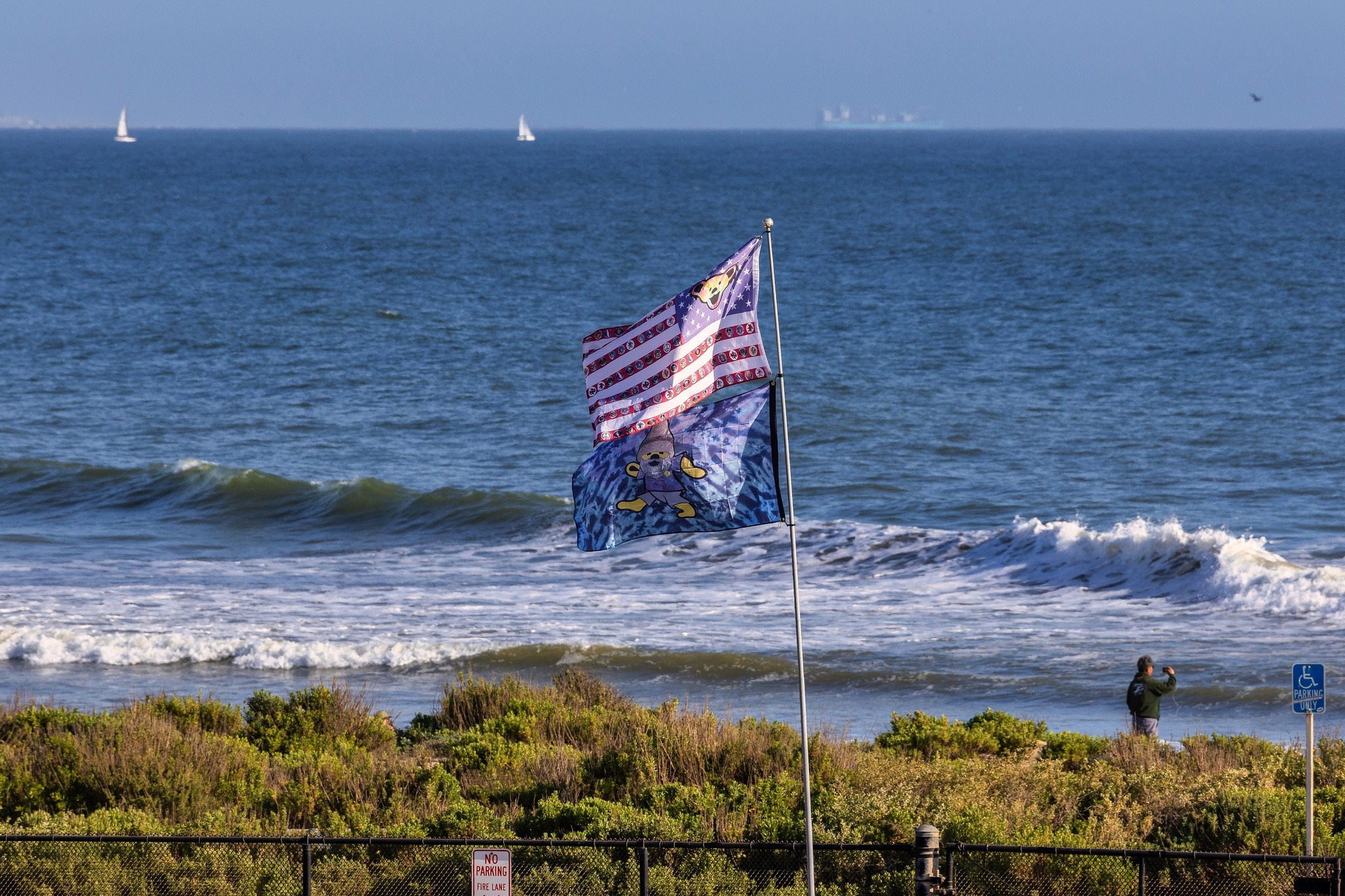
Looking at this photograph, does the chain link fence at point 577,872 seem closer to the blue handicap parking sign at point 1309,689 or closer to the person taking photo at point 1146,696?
the blue handicap parking sign at point 1309,689

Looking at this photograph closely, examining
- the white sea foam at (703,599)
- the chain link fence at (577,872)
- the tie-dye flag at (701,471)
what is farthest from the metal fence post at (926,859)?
the white sea foam at (703,599)

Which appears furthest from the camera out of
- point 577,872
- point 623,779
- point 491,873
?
point 623,779

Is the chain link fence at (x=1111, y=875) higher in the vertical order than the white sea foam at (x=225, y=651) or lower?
higher

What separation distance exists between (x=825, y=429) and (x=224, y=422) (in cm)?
1417

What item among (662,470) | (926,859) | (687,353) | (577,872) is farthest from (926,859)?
(687,353)

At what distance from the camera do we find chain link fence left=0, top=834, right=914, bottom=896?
30.7ft

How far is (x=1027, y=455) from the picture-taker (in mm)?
32375

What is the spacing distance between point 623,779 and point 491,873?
351 cm

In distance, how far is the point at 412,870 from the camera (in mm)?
9602

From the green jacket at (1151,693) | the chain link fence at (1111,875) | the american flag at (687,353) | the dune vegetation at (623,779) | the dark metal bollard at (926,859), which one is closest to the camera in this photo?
the dark metal bollard at (926,859)

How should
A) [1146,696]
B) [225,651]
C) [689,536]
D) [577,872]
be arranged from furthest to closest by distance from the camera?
[689,536]
[225,651]
[1146,696]
[577,872]

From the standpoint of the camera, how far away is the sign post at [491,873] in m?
8.60

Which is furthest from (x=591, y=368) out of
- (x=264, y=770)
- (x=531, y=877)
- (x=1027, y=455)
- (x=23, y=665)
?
(x=1027, y=455)

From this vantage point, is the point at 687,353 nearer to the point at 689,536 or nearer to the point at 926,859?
the point at 926,859
